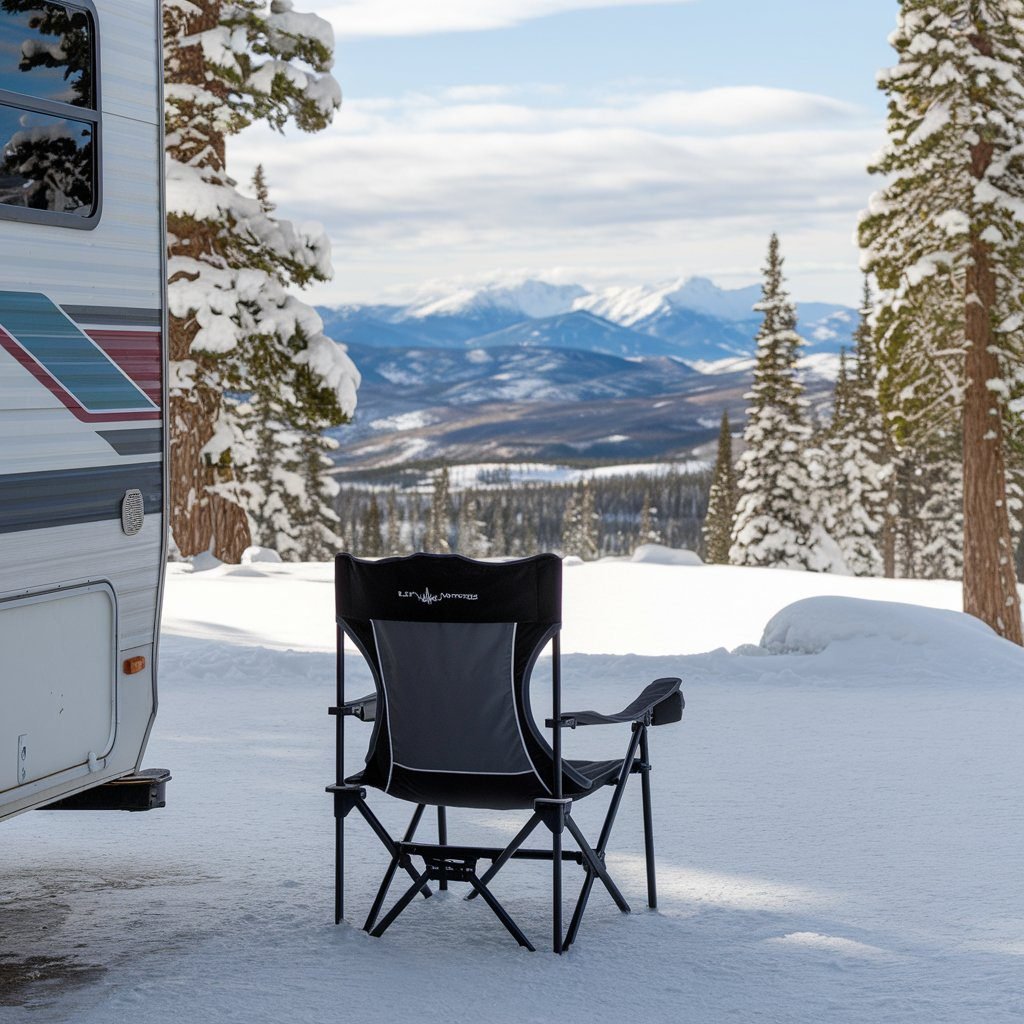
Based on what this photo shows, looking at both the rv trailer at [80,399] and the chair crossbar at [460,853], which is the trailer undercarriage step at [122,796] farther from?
the chair crossbar at [460,853]

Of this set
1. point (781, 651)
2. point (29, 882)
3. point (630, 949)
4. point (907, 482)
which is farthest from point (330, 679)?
point (907, 482)

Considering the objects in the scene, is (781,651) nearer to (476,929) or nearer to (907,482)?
(476,929)

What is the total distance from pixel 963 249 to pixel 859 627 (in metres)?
9.85

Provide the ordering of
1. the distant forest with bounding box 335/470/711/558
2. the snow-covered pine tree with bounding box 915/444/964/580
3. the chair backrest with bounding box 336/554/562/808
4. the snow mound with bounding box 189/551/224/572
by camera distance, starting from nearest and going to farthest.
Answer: the chair backrest with bounding box 336/554/562/808 < the snow mound with bounding box 189/551/224/572 < the snow-covered pine tree with bounding box 915/444/964/580 < the distant forest with bounding box 335/470/711/558

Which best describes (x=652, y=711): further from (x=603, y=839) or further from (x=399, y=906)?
(x=399, y=906)

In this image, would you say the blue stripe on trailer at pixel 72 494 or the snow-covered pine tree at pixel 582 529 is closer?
the blue stripe on trailer at pixel 72 494

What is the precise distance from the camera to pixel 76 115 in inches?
183

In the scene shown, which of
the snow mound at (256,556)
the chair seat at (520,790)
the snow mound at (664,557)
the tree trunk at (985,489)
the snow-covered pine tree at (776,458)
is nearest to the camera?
the chair seat at (520,790)

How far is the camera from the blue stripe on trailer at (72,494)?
4227 millimetres

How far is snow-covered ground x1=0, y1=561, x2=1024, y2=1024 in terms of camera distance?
13.9 ft

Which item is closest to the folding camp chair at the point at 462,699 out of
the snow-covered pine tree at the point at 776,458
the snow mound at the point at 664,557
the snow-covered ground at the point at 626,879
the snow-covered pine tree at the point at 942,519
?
the snow-covered ground at the point at 626,879

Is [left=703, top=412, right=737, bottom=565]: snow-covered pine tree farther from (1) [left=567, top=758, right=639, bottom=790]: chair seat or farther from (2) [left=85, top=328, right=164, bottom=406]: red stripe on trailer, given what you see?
(2) [left=85, top=328, right=164, bottom=406]: red stripe on trailer

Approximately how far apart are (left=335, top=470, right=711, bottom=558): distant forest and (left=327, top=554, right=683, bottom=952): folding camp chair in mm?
81857

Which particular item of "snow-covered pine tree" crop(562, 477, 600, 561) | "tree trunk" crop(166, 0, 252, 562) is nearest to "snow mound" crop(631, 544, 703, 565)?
"tree trunk" crop(166, 0, 252, 562)
